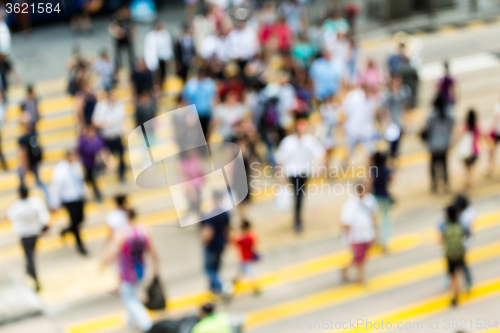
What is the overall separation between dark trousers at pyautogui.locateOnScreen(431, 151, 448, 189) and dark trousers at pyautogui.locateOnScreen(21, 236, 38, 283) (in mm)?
6170

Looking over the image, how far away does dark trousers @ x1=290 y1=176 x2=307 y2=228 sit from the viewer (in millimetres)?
10148

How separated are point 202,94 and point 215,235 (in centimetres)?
425

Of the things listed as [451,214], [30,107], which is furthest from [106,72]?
[451,214]

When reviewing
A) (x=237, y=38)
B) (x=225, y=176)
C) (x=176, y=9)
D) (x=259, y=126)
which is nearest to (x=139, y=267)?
(x=225, y=176)

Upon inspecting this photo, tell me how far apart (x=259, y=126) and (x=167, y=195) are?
194cm

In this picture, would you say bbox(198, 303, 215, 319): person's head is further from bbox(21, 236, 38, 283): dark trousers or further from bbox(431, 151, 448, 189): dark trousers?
bbox(431, 151, 448, 189): dark trousers

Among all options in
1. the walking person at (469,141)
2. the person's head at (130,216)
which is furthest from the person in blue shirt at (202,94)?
the person's head at (130,216)

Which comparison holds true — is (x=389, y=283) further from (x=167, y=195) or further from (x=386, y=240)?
(x=167, y=195)

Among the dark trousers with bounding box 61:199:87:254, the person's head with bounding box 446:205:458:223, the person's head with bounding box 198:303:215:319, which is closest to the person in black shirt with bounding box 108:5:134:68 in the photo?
the dark trousers with bounding box 61:199:87:254

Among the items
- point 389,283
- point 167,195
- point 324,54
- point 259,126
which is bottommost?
point 389,283

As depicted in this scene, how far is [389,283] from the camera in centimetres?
923

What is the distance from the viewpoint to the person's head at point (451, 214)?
812 centimetres

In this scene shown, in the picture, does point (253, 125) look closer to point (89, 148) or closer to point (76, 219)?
point (89, 148)

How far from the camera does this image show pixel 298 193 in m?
10.3
